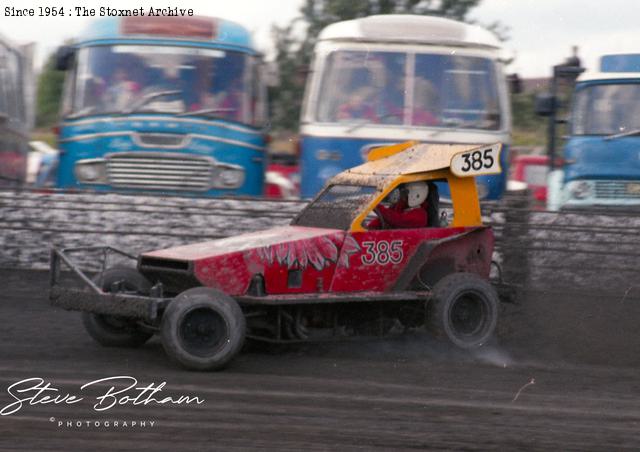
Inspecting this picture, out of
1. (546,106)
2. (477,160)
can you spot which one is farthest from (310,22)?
(477,160)

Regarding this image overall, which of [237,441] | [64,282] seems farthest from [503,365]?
[64,282]

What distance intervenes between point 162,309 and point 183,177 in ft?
19.6

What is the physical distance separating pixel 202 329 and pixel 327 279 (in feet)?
3.73

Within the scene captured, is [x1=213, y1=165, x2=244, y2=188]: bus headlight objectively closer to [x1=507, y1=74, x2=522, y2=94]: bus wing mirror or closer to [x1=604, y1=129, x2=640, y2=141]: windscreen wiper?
[x1=507, y1=74, x2=522, y2=94]: bus wing mirror

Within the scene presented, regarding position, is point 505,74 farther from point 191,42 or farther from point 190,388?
point 190,388

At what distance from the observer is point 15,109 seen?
18.6 meters

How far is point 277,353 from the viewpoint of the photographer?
29.2 feet

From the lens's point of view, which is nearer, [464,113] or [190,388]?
[190,388]

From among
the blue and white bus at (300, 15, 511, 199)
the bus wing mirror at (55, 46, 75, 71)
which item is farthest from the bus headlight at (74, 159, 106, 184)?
the blue and white bus at (300, 15, 511, 199)

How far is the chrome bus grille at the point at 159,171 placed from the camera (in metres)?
13.9

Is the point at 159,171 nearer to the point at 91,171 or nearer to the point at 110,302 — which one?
the point at 91,171

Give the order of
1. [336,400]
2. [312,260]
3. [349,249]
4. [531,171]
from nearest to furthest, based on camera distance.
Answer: [336,400]
[312,260]
[349,249]
[531,171]

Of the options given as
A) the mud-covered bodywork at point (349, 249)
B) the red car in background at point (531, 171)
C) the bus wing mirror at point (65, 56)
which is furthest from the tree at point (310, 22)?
the mud-covered bodywork at point (349, 249)

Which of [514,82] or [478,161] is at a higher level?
[514,82]
